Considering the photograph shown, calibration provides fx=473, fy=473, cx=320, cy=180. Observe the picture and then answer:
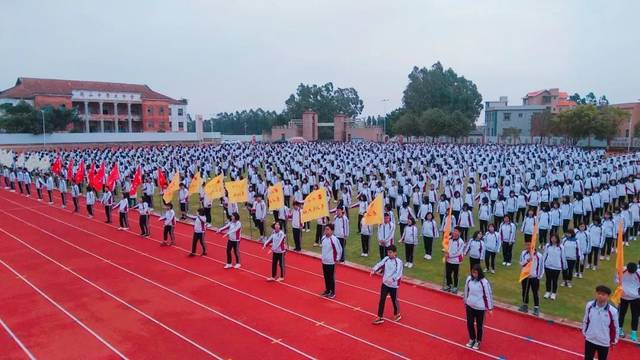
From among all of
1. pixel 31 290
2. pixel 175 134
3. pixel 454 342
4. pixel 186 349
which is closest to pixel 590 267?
pixel 454 342

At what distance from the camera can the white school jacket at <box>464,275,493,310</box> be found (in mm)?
6645

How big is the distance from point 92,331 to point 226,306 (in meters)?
2.24

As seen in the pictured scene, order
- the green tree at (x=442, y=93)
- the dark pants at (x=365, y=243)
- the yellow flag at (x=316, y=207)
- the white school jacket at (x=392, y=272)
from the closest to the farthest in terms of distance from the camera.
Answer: the white school jacket at (x=392, y=272), the yellow flag at (x=316, y=207), the dark pants at (x=365, y=243), the green tree at (x=442, y=93)

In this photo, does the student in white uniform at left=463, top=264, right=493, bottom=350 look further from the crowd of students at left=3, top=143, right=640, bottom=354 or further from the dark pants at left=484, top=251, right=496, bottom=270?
the dark pants at left=484, top=251, right=496, bottom=270

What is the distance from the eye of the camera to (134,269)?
11070mm

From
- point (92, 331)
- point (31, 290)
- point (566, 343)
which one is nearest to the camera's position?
point (566, 343)

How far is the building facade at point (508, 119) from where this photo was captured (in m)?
57.8

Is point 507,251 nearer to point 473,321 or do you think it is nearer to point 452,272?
point 452,272

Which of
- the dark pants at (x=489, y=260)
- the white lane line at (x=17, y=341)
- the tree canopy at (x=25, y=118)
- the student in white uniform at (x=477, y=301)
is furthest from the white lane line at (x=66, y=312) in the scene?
the tree canopy at (x=25, y=118)

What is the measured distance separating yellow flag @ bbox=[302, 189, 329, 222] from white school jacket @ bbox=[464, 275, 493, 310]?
14.9 feet

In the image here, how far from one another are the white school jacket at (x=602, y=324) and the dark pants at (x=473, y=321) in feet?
4.64

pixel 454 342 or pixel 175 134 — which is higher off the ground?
pixel 175 134

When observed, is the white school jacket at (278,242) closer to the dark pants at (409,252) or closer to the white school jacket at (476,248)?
the dark pants at (409,252)

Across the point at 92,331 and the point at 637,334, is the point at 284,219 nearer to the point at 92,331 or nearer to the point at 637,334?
the point at 92,331
